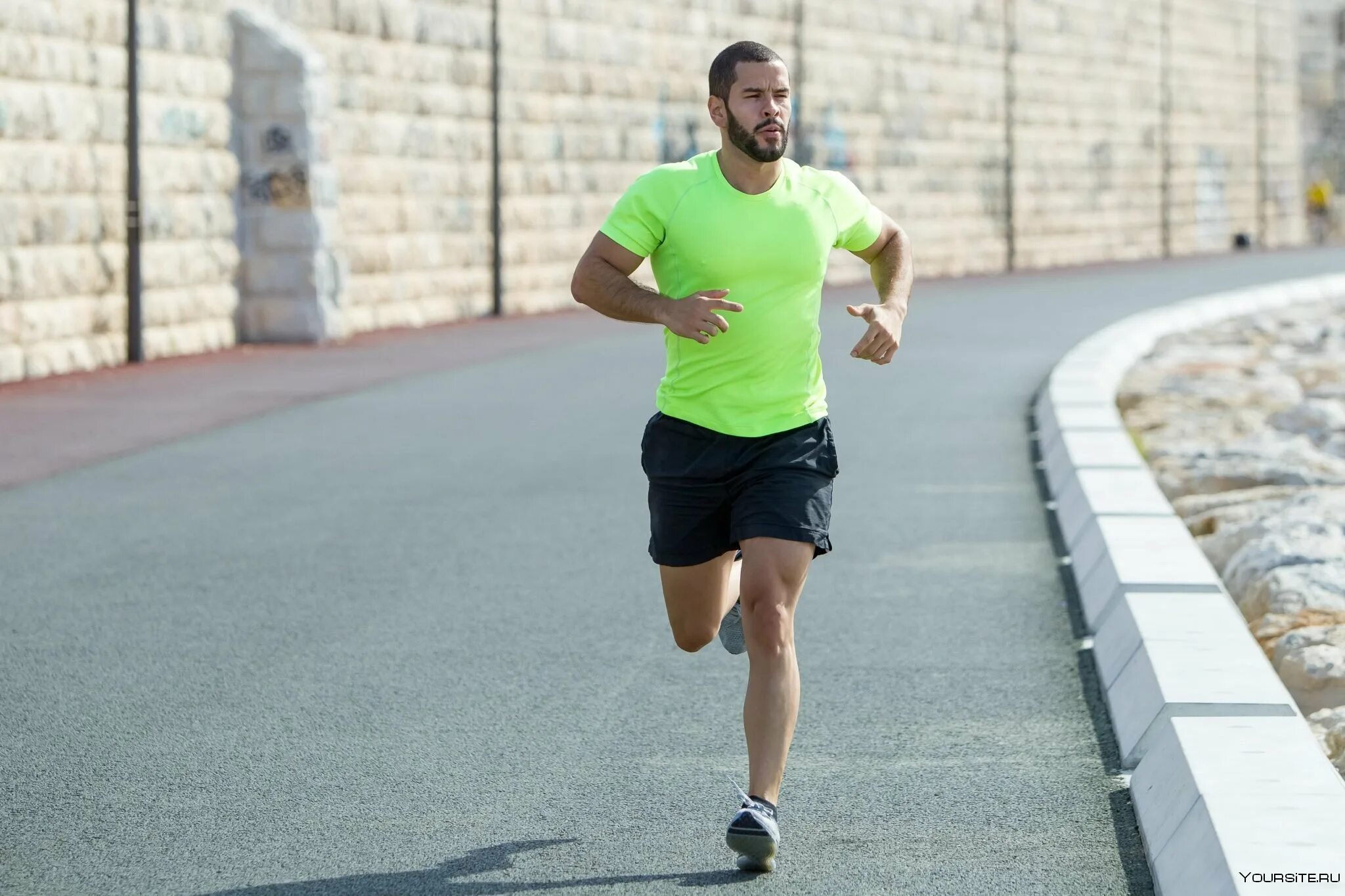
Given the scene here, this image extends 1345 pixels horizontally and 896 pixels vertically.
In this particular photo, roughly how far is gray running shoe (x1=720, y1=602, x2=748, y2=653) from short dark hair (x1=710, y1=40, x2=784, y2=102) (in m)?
1.37

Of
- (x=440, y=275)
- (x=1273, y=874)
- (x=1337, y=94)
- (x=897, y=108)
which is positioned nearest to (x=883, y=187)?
(x=897, y=108)

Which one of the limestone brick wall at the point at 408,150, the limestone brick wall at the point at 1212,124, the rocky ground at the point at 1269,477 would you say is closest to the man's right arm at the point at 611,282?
the rocky ground at the point at 1269,477

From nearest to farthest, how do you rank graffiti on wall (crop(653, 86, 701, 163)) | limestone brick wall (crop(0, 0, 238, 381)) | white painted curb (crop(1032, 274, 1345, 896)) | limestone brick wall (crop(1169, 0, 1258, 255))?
white painted curb (crop(1032, 274, 1345, 896)) → limestone brick wall (crop(0, 0, 238, 381)) → graffiti on wall (crop(653, 86, 701, 163)) → limestone brick wall (crop(1169, 0, 1258, 255))

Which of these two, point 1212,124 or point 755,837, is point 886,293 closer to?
point 755,837

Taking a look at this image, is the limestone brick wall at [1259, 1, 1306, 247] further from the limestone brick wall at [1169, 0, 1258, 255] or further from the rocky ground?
the rocky ground

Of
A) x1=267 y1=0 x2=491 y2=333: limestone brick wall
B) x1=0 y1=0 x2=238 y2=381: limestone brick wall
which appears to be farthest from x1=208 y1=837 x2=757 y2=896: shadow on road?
x1=267 y1=0 x2=491 y2=333: limestone brick wall

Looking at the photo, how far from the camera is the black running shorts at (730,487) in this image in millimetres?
4997

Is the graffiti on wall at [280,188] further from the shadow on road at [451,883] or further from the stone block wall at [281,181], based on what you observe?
the shadow on road at [451,883]

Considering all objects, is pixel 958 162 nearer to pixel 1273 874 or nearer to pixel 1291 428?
pixel 1291 428

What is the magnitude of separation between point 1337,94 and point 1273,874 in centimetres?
5479

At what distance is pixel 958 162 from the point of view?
35.7 meters

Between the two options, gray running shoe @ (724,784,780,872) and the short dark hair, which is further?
the short dark hair

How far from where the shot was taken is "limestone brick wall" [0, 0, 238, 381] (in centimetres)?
1591

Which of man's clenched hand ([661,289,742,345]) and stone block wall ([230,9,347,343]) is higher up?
stone block wall ([230,9,347,343])
